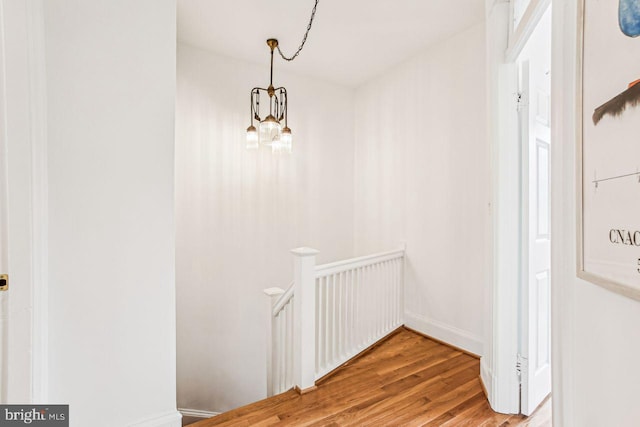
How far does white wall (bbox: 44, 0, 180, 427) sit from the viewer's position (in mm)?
1472

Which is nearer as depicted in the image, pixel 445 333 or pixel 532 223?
pixel 532 223

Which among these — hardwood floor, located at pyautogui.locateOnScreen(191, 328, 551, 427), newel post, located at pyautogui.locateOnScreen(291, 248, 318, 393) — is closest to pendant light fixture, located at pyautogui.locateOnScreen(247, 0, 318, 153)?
newel post, located at pyautogui.locateOnScreen(291, 248, 318, 393)

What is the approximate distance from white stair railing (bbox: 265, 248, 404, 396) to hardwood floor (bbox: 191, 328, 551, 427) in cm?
16

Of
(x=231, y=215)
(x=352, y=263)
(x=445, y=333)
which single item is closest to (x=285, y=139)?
(x=231, y=215)

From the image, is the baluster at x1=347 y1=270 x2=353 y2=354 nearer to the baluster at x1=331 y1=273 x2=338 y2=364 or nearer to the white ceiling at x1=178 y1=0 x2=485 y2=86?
the baluster at x1=331 y1=273 x2=338 y2=364

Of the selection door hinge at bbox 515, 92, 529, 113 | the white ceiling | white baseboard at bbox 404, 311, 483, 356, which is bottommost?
white baseboard at bbox 404, 311, 483, 356

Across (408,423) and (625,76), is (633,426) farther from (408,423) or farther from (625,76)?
(408,423)

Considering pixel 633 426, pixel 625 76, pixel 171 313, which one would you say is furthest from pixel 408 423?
pixel 625 76

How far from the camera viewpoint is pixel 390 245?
140 inches

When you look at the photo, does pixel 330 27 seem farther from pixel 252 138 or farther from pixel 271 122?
pixel 252 138

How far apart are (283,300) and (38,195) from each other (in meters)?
1.62

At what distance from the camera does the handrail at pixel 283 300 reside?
93.3 inches

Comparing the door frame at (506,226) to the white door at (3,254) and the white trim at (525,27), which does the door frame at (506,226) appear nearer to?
the white trim at (525,27)

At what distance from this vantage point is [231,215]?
11.0ft
